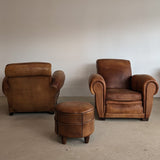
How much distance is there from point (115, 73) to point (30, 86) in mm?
1538

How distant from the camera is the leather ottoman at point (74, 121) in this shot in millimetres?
1886

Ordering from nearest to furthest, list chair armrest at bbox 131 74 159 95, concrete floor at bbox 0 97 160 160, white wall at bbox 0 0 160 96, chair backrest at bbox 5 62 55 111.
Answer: concrete floor at bbox 0 97 160 160, chair armrest at bbox 131 74 159 95, chair backrest at bbox 5 62 55 111, white wall at bbox 0 0 160 96

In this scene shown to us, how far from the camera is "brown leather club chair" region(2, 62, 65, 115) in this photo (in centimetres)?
268

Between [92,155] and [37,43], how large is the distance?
2996 mm

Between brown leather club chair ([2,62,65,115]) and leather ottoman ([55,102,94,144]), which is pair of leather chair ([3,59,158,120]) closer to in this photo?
brown leather club chair ([2,62,65,115])

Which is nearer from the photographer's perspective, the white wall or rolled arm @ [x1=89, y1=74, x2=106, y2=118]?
rolled arm @ [x1=89, y1=74, x2=106, y2=118]

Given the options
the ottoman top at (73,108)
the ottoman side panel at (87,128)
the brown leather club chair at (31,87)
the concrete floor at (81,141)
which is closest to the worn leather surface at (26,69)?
the brown leather club chair at (31,87)

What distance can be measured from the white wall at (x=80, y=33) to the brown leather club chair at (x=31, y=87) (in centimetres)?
133

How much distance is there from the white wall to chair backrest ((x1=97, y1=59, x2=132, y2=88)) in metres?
0.69

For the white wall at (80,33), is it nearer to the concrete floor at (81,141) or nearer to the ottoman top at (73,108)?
the concrete floor at (81,141)

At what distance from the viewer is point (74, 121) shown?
1.89 metres

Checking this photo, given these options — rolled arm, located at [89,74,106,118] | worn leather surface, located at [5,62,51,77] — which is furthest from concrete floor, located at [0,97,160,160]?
worn leather surface, located at [5,62,51,77]

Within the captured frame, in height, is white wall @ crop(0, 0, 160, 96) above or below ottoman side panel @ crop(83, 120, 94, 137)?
above

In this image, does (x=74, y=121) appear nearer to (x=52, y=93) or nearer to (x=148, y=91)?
(x=52, y=93)
